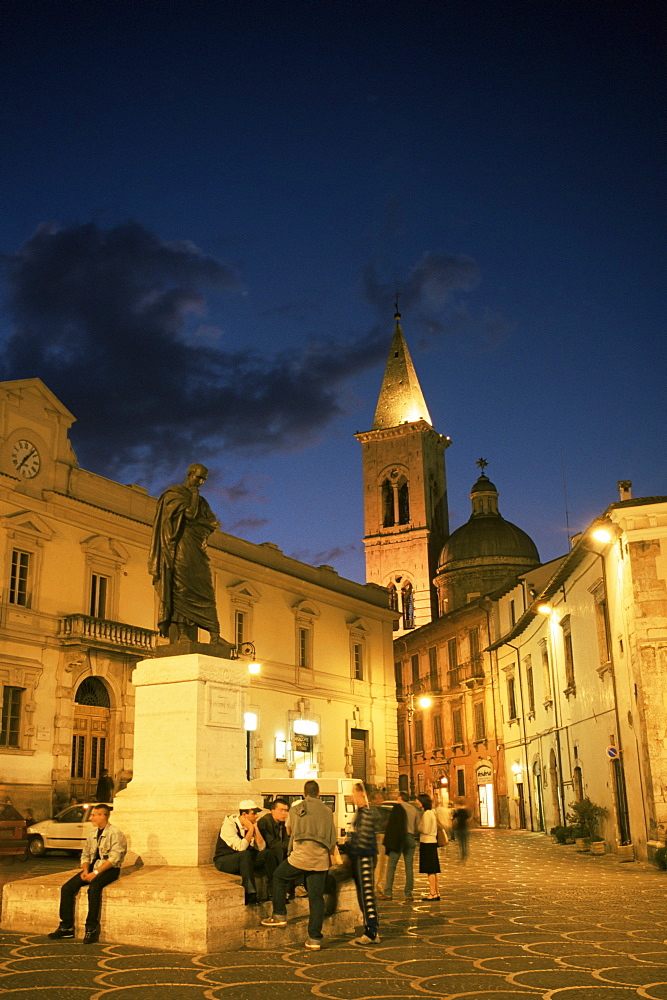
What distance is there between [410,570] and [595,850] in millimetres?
51124

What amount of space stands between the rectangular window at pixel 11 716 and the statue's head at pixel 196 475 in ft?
58.0

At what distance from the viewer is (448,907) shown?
467 inches

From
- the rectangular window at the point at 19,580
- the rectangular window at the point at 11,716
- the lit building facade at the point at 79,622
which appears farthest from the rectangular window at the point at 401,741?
the rectangular window at the point at 19,580

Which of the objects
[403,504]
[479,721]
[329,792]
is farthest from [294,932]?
[403,504]

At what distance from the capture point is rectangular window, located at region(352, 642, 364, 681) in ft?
144

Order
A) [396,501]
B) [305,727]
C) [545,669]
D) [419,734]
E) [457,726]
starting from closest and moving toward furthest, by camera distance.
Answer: [545,669] < [305,727] < [457,726] < [419,734] < [396,501]

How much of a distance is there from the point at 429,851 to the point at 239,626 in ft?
82.5

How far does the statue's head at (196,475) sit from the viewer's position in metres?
11.6

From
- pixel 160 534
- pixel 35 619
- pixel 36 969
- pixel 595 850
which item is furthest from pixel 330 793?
pixel 36 969

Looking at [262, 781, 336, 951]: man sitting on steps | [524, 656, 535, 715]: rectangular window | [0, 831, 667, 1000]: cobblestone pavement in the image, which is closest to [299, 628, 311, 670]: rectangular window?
[524, 656, 535, 715]: rectangular window

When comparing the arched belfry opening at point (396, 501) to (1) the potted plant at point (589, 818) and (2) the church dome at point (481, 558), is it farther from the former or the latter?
(1) the potted plant at point (589, 818)

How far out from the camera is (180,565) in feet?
37.2

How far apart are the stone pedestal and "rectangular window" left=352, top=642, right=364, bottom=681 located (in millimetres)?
33378

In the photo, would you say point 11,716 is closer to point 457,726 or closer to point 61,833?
point 61,833
